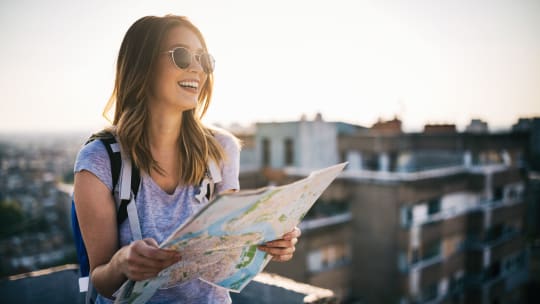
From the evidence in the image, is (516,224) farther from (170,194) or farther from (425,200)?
(170,194)

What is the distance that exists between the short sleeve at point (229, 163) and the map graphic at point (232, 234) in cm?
42

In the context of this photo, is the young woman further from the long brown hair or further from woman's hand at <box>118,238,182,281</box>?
woman's hand at <box>118,238,182,281</box>

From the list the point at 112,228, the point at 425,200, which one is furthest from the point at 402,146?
the point at 112,228


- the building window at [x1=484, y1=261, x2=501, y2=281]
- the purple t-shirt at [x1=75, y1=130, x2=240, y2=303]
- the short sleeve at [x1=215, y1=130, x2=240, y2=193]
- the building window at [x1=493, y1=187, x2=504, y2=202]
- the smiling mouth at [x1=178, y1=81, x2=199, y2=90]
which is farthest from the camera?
the building window at [x1=493, y1=187, x2=504, y2=202]

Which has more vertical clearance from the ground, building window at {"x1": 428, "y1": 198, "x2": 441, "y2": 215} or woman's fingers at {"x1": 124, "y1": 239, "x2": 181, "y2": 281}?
woman's fingers at {"x1": 124, "y1": 239, "x2": 181, "y2": 281}

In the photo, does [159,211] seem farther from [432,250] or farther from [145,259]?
[432,250]

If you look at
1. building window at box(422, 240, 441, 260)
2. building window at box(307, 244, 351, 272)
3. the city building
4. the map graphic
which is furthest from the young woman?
building window at box(422, 240, 441, 260)

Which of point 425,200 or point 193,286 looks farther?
point 425,200

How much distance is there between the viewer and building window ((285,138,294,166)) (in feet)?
83.8

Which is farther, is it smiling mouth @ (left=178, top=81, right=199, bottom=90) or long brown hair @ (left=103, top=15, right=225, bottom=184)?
smiling mouth @ (left=178, top=81, right=199, bottom=90)

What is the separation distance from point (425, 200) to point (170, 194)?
64.9 ft

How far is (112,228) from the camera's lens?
1696mm

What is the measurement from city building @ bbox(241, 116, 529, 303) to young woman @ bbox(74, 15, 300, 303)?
15.6 m

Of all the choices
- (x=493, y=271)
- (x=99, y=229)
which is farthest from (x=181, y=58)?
(x=493, y=271)
